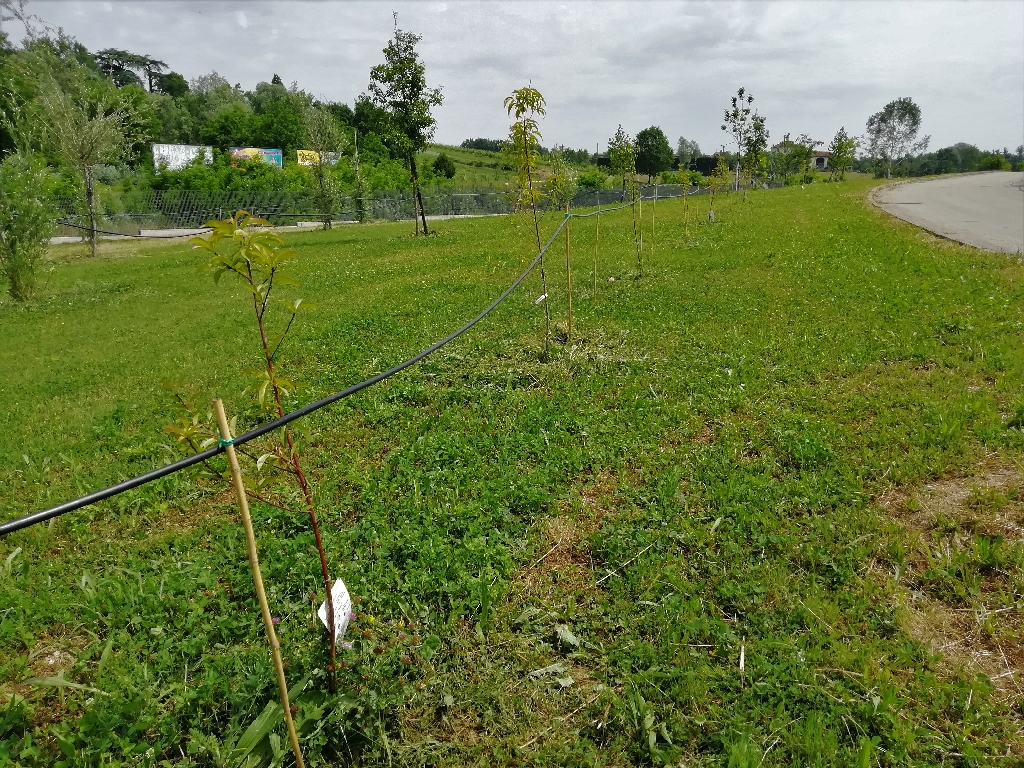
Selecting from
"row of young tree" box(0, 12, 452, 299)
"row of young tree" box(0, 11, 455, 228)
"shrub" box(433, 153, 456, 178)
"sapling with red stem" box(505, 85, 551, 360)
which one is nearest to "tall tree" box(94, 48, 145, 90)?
"row of young tree" box(0, 11, 455, 228)

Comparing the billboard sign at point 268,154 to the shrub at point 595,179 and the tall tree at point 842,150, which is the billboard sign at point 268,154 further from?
the tall tree at point 842,150

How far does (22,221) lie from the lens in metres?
12.3

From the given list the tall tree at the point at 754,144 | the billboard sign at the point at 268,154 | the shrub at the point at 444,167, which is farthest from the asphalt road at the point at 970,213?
the billboard sign at the point at 268,154

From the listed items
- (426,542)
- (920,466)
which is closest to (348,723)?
(426,542)

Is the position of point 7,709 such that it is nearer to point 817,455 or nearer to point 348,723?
point 348,723

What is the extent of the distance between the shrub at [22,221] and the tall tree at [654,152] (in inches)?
2167

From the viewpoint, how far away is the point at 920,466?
3994mm

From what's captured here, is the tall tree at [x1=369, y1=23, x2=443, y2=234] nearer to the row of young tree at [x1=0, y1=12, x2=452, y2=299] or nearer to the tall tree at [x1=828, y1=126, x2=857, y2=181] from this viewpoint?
the row of young tree at [x1=0, y1=12, x2=452, y2=299]

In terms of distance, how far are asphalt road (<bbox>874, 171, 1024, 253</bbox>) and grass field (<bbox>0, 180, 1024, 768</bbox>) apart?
19.3ft

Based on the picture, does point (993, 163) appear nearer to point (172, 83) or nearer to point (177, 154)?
point (177, 154)

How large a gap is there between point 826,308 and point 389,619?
703 cm

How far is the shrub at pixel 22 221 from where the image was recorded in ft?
39.5

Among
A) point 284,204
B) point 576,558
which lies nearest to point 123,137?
point 284,204

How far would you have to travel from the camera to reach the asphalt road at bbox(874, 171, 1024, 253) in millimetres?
12078
